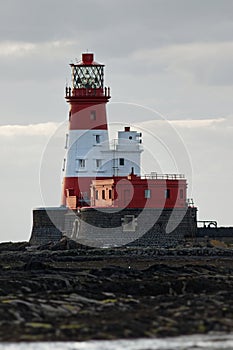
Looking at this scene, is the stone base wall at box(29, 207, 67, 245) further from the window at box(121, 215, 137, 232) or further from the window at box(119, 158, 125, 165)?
the window at box(121, 215, 137, 232)

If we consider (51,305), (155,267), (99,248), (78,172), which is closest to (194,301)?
(51,305)

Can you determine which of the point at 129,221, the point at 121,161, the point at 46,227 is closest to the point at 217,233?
the point at 129,221

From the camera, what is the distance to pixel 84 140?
197 ft

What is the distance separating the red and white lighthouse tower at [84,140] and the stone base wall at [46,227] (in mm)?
857

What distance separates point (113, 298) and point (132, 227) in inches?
1029

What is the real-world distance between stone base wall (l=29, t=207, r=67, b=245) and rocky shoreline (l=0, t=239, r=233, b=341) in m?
10.4

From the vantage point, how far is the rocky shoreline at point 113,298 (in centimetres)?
2533

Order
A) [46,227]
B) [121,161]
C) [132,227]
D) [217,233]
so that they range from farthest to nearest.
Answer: [121,161] < [46,227] < [217,233] < [132,227]

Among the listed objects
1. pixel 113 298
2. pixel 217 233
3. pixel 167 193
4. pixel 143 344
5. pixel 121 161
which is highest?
pixel 121 161

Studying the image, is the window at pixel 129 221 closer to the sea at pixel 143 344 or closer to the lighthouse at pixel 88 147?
the lighthouse at pixel 88 147

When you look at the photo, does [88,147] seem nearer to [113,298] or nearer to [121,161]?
[121,161]

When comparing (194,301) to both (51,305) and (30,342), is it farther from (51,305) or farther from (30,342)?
(30,342)

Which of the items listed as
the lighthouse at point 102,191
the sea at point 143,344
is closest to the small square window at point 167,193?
the lighthouse at point 102,191

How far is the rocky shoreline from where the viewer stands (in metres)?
25.3
